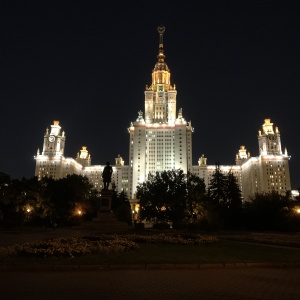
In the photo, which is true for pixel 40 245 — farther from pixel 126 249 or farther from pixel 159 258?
pixel 159 258

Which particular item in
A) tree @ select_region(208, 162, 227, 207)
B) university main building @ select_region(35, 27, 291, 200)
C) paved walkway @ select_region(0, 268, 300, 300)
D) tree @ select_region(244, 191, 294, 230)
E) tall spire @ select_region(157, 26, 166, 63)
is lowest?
paved walkway @ select_region(0, 268, 300, 300)

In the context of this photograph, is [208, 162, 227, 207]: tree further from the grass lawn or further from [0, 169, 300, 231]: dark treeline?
the grass lawn

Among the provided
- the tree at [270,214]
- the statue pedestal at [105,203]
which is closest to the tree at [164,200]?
the tree at [270,214]

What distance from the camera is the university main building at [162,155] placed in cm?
15075

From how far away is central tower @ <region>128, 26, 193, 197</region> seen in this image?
5925 inches

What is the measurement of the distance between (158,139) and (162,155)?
8.80 metres

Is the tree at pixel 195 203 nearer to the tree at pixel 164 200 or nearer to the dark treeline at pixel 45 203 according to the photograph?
the tree at pixel 164 200

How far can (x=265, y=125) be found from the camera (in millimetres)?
164375

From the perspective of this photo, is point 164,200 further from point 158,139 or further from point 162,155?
point 158,139

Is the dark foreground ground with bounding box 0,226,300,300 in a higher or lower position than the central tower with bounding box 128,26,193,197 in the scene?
lower

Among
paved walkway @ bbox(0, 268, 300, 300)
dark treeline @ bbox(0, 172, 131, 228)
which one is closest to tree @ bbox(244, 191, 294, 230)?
dark treeline @ bbox(0, 172, 131, 228)

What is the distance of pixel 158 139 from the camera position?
157m

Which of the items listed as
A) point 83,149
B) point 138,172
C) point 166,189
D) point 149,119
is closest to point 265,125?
point 149,119

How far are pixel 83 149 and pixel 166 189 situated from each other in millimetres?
135591
